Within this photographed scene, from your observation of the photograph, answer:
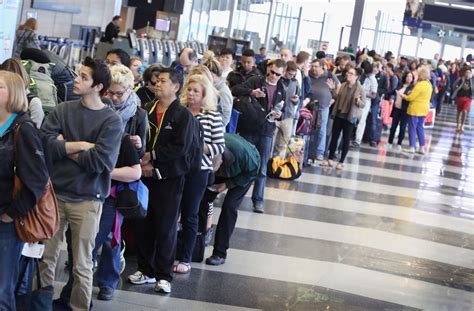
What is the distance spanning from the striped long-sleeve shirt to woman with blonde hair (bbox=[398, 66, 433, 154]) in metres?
12.5

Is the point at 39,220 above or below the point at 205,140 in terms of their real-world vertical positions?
below

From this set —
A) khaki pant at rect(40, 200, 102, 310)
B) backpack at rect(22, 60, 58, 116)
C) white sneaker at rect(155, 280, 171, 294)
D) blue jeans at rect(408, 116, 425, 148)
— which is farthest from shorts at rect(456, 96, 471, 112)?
khaki pant at rect(40, 200, 102, 310)

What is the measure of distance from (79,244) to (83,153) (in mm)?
610

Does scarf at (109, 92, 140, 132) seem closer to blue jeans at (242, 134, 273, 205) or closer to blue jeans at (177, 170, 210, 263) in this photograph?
blue jeans at (177, 170, 210, 263)

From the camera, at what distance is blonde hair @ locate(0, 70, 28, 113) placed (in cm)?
551

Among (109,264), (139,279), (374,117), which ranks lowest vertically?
(139,279)

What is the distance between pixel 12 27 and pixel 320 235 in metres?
5.97

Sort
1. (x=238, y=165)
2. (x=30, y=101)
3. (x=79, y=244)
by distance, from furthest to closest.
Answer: (x=238, y=165), (x=30, y=101), (x=79, y=244)

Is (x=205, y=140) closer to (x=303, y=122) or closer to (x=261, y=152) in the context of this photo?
(x=261, y=152)

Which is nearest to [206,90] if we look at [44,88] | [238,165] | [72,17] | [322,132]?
[238,165]

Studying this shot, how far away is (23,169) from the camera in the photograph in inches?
213

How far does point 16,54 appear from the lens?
2083 cm

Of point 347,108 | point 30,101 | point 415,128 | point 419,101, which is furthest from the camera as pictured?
point 415,128

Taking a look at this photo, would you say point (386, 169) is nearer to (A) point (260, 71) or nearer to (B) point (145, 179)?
(A) point (260, 71)
